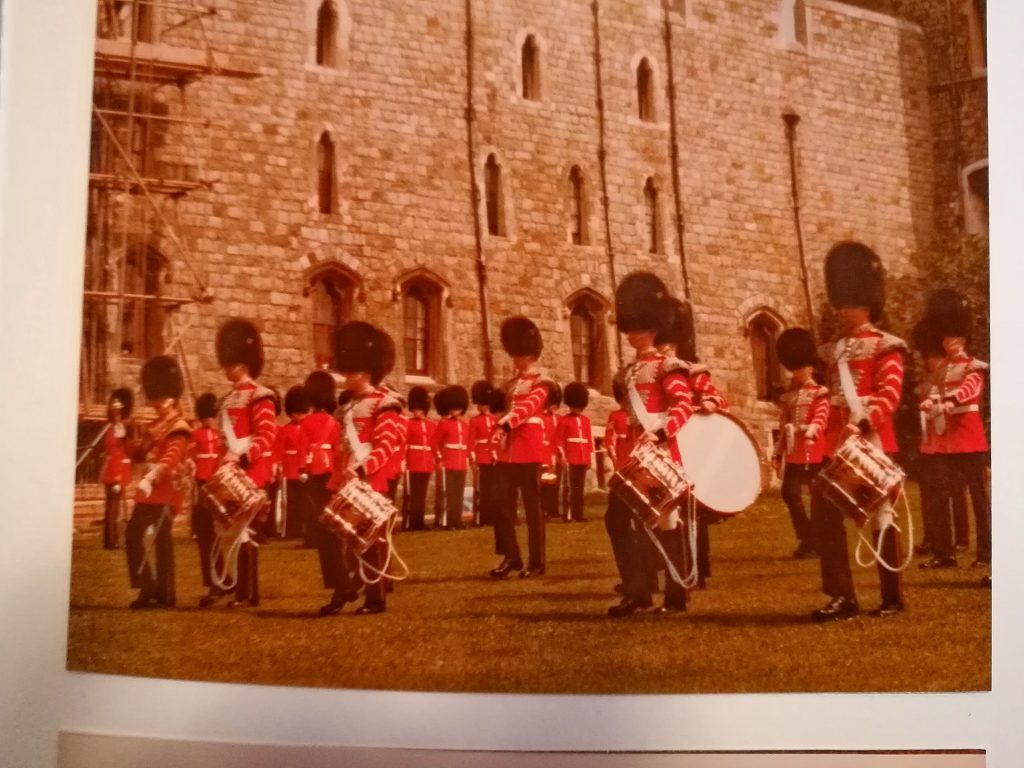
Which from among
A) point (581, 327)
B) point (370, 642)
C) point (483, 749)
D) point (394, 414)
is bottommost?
point (483, 749)

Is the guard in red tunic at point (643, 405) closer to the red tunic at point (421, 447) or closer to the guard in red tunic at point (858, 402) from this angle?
the guard in red tunic at point (858, 402)

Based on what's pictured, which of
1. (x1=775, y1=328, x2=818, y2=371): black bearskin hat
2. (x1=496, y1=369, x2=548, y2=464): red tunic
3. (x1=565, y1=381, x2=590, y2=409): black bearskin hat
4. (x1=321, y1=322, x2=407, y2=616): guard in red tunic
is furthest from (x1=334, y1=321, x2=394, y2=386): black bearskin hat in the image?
(x1=775, y1=328, x2=818, y2=371): black bearskin hat

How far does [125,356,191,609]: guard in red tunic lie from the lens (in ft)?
14.0

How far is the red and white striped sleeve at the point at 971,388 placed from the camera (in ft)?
13.2

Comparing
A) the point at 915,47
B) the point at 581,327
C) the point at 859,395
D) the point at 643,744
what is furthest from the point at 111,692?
the point at 915,47

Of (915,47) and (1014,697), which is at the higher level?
(915,47)

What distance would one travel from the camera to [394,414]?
14.1 ft

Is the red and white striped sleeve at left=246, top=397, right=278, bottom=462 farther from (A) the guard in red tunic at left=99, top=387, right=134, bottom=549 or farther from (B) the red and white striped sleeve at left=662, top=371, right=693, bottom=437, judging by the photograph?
(B) the red and white striped sleeve at left=662, top=371, right=693, bottom=437

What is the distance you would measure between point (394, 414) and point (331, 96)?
1360 mm

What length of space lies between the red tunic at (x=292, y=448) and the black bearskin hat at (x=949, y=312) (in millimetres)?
2535

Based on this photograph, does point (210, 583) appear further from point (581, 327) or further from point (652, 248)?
point (652, 248)

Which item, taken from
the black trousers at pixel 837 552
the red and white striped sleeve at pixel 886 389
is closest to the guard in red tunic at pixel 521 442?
the black trousers at pixel 837 552

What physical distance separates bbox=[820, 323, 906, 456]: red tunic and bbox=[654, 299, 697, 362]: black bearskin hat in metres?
0.57

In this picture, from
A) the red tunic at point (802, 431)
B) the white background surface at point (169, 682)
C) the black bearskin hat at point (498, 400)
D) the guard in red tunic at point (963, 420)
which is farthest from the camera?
the black bearskin hat at point (498, 400)
